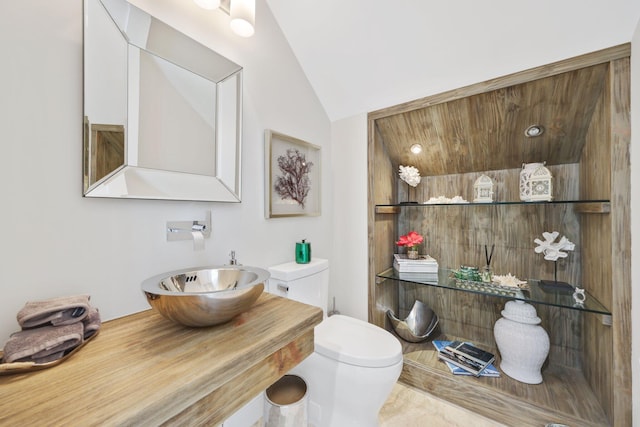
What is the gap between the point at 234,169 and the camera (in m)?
1.25

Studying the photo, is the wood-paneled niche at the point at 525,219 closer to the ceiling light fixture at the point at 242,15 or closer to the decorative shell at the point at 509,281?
the decorative shell at the point at 509,281

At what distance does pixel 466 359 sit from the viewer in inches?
63.4

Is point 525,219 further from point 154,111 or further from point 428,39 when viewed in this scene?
point 154,111

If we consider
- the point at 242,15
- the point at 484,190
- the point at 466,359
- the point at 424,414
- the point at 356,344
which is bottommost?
the point at 424,414

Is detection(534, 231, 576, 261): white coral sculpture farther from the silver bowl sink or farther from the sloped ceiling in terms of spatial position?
the silver bowl sink

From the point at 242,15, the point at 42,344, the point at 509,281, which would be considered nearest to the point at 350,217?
the point at 509,281

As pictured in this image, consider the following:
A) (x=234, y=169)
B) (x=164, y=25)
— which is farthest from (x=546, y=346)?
(x=164, y=25)

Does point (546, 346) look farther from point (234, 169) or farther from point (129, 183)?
point (129, 183)

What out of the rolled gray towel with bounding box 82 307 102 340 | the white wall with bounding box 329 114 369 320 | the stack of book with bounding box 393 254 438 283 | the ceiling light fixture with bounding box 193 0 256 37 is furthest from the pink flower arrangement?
the rolled gray towel with bounding box 82 307 102 340

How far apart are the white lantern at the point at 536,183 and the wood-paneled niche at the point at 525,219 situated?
0.12 m

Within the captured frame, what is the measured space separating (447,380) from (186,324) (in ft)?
5.08

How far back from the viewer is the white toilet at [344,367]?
114 cm

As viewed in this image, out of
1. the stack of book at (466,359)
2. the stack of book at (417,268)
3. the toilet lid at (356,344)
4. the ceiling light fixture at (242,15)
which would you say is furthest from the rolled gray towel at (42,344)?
the stack of book at (466,359)

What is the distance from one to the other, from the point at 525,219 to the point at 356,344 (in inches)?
58.3
